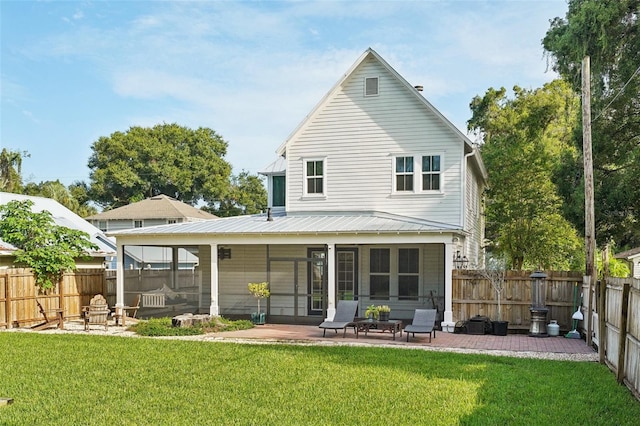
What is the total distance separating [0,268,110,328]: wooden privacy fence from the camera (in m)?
16.4

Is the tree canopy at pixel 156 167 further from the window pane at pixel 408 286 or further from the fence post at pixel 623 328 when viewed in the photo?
the fence post at pixel 623 328

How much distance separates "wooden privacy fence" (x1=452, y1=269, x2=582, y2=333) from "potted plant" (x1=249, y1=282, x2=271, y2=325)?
565 cm

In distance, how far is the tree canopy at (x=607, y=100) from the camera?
1733cm

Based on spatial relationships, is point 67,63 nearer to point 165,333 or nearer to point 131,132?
point 165,333

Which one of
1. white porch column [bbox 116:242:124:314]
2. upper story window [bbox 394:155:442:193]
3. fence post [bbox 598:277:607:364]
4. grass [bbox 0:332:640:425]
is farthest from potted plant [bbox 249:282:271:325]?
fence post [bbox 598:277:607:364]

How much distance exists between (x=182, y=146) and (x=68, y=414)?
5403 cm

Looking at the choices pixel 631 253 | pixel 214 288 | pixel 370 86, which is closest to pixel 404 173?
pixel 370 86

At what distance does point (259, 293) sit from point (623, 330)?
1077 centimetres

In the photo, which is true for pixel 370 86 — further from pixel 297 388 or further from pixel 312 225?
pixel 297 388

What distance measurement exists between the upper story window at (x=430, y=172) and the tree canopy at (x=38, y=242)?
1158 centimetres

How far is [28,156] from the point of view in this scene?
48.0 m

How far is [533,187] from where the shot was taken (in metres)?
25.6

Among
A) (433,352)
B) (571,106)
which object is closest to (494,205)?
(571,106)

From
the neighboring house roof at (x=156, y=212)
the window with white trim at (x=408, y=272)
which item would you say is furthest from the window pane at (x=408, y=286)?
the neighboring house roof at (x=156, y=212)
